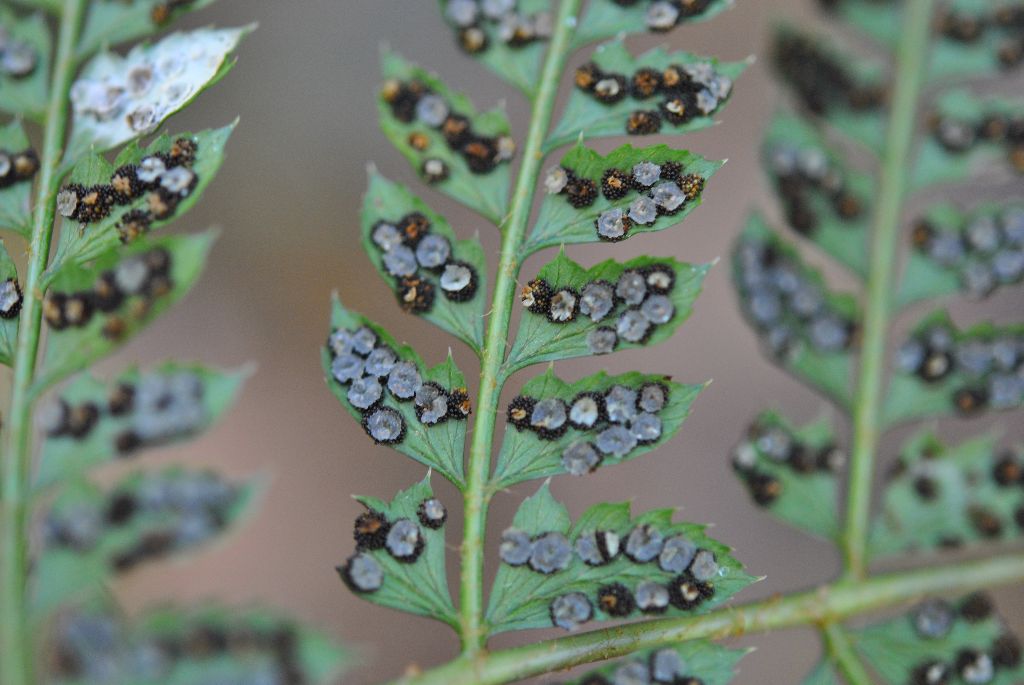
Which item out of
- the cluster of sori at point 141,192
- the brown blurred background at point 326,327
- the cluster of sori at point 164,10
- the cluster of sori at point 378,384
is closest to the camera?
the cluster of sori at point 141,192

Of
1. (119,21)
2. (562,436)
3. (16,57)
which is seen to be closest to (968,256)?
(562,436)

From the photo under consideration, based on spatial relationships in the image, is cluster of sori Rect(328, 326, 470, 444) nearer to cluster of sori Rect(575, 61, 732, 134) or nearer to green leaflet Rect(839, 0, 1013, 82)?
cluster of sori Rect(575, 61, 732, 134)

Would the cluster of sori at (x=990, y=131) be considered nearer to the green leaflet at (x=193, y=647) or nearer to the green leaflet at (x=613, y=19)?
the green leaflet at (x=613, y=19)

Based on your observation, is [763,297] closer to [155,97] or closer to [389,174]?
[389,174]

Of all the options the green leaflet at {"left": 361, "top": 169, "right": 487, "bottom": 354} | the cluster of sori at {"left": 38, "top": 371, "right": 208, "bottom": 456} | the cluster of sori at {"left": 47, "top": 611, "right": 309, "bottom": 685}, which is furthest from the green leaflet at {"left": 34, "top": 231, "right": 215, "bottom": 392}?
the cluster of sori at {"left": 47, "top": 611, "right": 309, "bottom": 685}

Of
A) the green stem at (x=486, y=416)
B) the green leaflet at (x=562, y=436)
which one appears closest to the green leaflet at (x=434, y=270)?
the green stem at (x=486, y=416)

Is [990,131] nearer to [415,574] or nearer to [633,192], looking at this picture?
[633,192]

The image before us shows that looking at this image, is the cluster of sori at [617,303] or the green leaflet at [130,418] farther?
the cluster of sori at [617,303]
